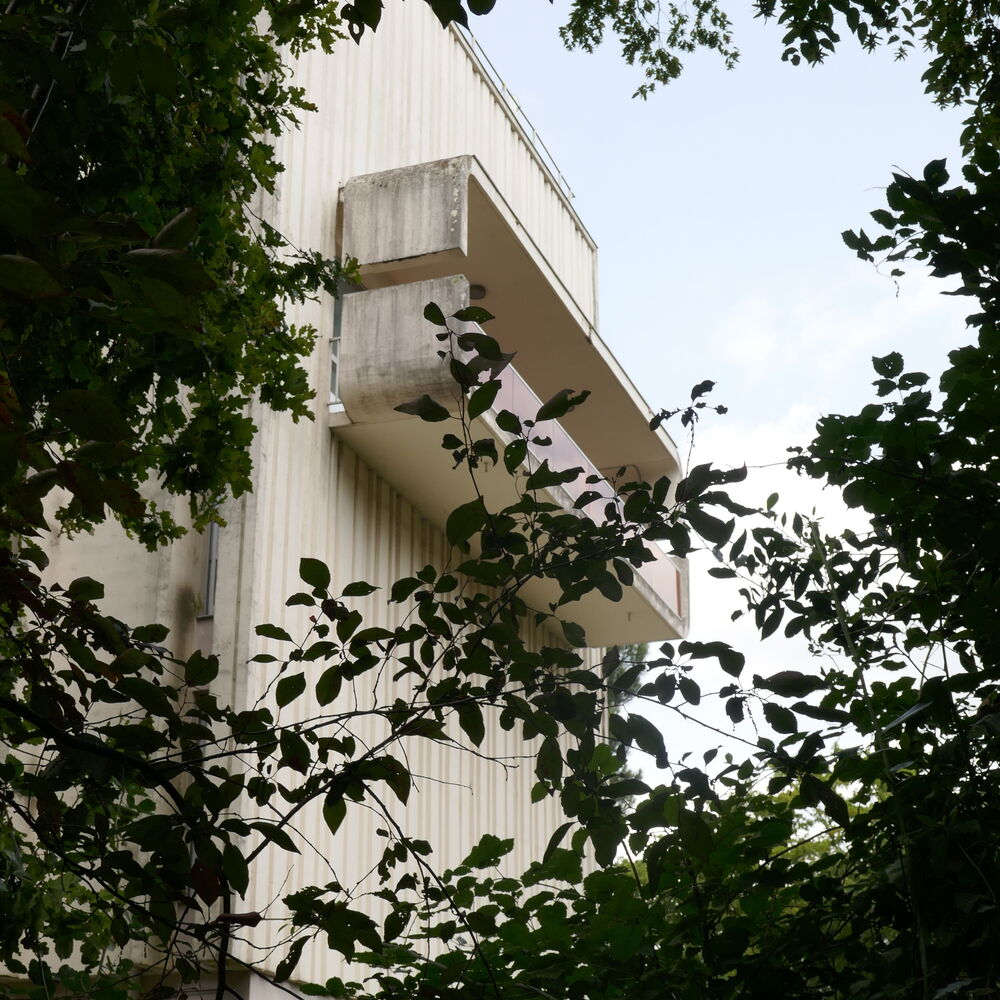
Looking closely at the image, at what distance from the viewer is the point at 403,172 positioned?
11734 mm

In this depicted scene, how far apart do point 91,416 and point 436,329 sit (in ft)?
29.8

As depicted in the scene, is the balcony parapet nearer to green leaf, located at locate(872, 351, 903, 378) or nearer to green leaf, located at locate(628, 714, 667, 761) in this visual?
green leaf, located at locate(872, 351, 903, 378)

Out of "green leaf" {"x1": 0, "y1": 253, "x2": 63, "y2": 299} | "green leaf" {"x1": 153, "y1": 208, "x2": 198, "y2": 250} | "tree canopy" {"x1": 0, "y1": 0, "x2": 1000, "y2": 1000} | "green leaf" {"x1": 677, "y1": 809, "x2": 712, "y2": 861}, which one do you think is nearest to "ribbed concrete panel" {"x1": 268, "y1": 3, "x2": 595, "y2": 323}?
"tree canopy" {"x1": 0, "y1": 0, "x2": 1000, "y2": 1000}

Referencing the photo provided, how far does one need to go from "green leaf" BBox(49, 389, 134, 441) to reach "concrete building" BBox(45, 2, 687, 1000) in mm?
6729

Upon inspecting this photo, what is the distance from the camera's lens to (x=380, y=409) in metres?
10.9

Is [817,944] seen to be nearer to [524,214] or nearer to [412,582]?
[412,582]

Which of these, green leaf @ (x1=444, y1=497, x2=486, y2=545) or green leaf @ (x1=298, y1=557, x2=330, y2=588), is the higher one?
green leaf @ (x1=444, y1=497, x2=486, y2=545)

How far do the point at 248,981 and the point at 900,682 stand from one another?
20.4 ft

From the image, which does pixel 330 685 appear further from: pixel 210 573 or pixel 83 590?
pixel 210 573

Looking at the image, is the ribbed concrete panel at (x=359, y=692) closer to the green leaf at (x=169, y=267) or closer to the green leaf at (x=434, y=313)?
the green leaf at (x=434, y=313)

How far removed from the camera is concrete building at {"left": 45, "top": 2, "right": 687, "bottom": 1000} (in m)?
9.83

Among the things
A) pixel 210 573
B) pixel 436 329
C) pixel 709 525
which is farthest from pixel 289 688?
pixel 436 329

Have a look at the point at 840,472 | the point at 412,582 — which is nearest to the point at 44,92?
the point at 412,582

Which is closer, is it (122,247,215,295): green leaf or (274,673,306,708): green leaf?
(122,247,215,295): green leaf
